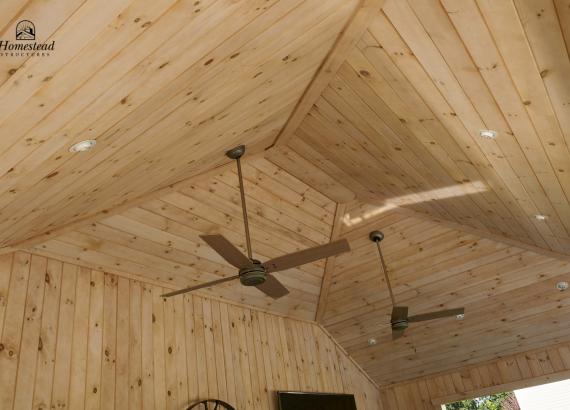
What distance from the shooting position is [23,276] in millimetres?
3402

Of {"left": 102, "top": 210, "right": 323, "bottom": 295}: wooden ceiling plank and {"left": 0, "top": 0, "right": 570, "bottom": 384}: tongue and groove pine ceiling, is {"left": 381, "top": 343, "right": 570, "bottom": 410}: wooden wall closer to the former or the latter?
{"left": 0, "top": 0, "right": 570, "bottom": 384}: tongue and groove pine ceiling

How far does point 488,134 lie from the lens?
304cm

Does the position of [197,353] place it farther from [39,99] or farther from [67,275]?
[39,99]

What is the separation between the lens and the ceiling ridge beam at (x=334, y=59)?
8.46 feet

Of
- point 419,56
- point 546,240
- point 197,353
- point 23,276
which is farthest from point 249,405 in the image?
point 419,56

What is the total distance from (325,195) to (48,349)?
10.0 ft

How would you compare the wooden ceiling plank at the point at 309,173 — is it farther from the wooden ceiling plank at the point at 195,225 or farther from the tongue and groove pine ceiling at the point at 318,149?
the wooden ceiling plank at the point at 195,225

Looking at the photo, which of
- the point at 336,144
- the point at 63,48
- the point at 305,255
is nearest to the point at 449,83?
the point at 305,255

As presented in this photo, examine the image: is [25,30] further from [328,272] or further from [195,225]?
[328,272]

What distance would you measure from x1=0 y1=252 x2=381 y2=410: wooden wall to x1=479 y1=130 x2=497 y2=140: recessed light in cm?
310

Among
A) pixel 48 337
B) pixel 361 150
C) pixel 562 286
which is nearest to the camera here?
pixel 48 337

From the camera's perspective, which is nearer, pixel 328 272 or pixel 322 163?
pixel 322 163

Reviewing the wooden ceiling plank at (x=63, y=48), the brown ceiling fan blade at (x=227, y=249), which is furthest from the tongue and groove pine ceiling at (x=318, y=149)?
the brown ceiling fan blade at (x=227, y=249)

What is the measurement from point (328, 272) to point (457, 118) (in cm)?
308
